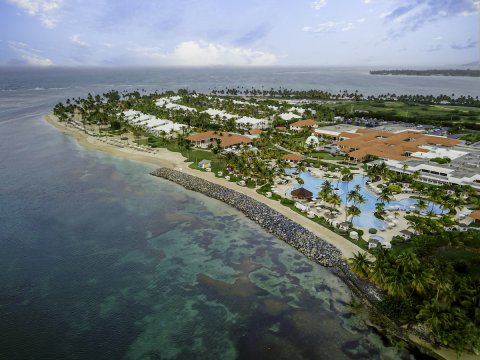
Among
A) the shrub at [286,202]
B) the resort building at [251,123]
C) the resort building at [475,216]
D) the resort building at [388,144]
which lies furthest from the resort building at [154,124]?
the resort building at [475,216]

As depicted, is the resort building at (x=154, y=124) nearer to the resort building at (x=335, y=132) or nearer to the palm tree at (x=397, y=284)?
the resort building at (x=335, y=132)

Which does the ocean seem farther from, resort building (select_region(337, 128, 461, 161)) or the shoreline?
resort building (select_region(337, 128, 461, 161))

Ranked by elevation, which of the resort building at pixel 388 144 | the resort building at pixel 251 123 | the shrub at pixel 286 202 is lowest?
the shrub at pixel 286 202

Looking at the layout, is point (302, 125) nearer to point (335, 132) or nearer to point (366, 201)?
point (335, 132)

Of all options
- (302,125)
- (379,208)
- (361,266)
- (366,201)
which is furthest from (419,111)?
(361,266)

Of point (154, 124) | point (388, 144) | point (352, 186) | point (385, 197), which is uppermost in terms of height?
point (154, 124)

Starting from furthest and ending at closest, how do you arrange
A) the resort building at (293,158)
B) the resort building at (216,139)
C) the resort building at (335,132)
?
the resort building at (335,132) < the resort building at (216,139) < the resort building at (293,158)

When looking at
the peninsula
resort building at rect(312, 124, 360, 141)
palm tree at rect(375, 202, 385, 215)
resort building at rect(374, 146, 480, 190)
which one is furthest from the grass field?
palm tree at rect(375, 202, 385, 215)
